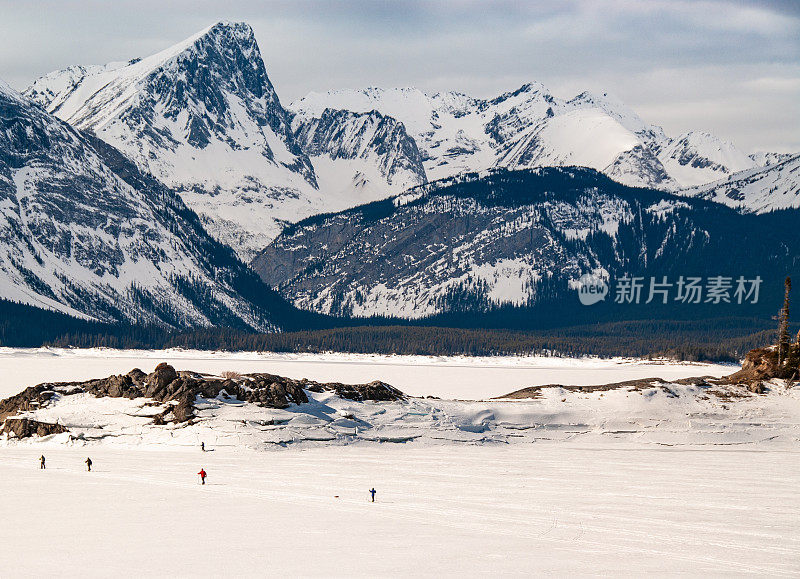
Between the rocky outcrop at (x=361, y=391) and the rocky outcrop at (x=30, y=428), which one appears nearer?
the rocky outcrop at (x=30, y=428)

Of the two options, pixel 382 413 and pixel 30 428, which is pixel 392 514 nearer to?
pixel 382 413

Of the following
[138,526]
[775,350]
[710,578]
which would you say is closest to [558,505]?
[710,578]

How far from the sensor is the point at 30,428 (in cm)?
11012

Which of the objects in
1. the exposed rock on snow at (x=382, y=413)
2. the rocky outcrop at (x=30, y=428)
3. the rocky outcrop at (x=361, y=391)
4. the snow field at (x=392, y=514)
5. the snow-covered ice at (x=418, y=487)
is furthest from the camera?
the rocky outcrop at (x=361, y=391)

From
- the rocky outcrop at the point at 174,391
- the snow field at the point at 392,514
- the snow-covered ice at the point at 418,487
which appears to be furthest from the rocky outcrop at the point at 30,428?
the snow field at the point at 392,514

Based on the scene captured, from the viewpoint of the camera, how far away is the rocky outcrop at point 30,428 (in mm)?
109188

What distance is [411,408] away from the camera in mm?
121000

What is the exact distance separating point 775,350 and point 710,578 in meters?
91.9

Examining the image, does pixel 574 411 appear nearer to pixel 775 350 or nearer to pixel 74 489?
pixel 775 350

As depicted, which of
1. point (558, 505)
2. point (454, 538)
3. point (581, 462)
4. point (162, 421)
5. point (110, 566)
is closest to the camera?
point (110, 566)

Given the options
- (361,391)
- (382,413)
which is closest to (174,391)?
(361,391)

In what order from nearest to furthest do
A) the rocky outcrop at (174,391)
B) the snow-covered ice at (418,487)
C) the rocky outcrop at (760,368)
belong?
the snow-covered ice at (418,487) < the rocky outcrop at (174,391) < the rocky outcrop at (760,368)

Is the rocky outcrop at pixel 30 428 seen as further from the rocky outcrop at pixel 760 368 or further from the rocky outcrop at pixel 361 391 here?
the rocky outcrop at pixel 760 368

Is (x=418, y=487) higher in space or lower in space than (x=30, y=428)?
lower
